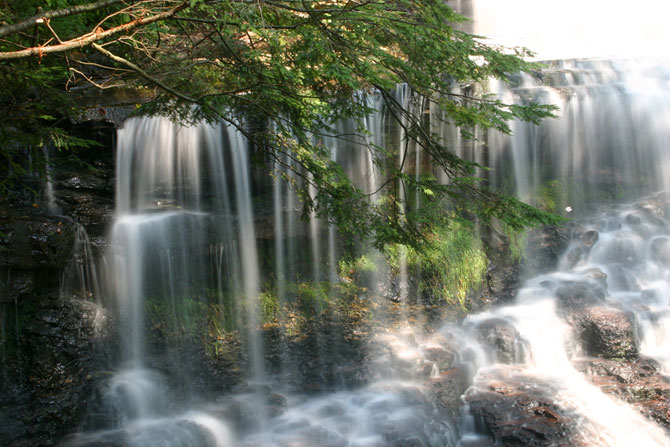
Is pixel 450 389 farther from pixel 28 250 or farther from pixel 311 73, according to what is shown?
pixel 28 250

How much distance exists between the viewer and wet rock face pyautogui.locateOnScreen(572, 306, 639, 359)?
8414mm

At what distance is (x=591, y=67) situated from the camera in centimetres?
1389

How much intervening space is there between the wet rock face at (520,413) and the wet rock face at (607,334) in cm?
129

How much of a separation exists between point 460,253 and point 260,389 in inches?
176

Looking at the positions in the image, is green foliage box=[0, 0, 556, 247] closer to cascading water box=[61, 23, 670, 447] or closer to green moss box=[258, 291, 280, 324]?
cascading water box=[61, 23, 670, 447]

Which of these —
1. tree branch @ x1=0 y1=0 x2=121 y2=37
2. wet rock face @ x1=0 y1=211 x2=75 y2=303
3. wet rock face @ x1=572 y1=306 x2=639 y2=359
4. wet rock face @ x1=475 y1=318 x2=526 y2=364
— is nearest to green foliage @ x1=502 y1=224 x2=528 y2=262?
wet rock face @ x1=475 y1=318 x2=526 y2=364

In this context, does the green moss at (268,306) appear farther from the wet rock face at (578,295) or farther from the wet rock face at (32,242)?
the wet rock face at (578,295)

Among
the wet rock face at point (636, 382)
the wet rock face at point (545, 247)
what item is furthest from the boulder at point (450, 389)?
the wet rock face at point (545, 247)

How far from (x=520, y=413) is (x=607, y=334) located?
2.43 metres

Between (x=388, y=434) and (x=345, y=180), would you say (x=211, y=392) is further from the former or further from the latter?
(x=345, y=180)

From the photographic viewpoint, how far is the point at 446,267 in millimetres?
9734

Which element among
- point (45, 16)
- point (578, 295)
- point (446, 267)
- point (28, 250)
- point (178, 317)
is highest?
point (45, 16)

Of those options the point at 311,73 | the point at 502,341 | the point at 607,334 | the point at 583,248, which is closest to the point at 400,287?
the point at 502,341

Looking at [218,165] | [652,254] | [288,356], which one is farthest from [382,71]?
[652,254]
